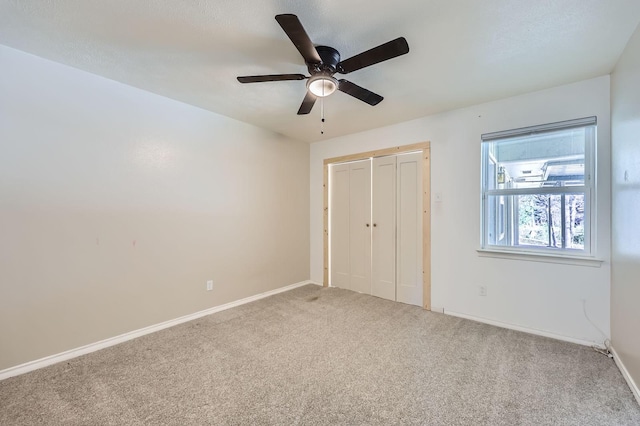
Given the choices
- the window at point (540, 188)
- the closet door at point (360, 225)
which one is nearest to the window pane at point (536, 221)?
the window at point (540, 188)

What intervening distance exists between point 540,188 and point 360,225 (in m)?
2.16

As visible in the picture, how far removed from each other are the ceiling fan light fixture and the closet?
189 centimetres

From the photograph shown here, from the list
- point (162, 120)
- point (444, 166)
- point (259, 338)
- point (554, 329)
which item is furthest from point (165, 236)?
point (554, 329)

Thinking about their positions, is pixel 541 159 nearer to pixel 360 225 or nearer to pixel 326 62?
pixel 360 225

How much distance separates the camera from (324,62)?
188 centimetres

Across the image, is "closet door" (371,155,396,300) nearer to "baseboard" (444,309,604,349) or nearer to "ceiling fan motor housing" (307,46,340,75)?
"baseboard" (444,309,604,349)

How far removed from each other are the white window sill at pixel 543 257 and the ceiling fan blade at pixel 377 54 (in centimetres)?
238

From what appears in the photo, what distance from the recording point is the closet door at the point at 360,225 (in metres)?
3.97

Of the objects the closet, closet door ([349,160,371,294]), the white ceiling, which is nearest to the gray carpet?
the closet

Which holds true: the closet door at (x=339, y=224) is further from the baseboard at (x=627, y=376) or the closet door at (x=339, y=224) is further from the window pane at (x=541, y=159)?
the baseboard at (x=627, y=376)

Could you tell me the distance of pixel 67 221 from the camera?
226 centimetres

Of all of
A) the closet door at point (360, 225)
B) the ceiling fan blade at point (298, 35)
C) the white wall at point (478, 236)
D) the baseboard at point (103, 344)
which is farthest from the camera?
the closet door at point (360, 225)

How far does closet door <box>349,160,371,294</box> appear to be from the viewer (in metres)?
3.97

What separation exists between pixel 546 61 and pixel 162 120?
3561mm
